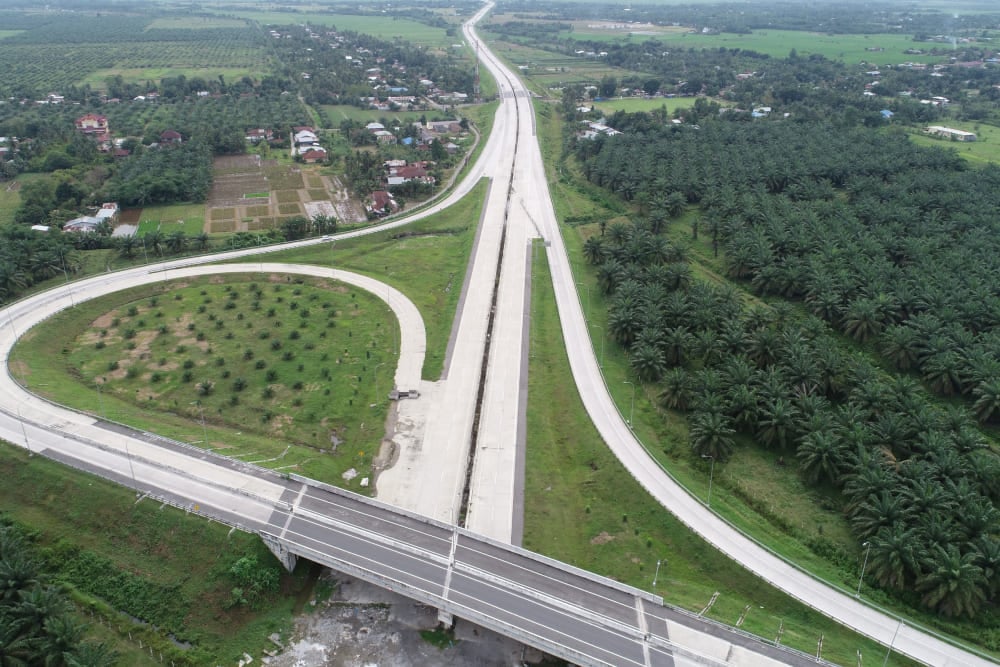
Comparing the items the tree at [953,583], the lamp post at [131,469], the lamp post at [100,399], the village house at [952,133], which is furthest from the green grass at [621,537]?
the village house at [952,133]

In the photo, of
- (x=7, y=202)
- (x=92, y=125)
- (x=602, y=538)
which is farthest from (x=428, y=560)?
(x=92, y=125)

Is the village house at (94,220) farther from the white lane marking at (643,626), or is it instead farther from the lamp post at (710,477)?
the white lane marking at (643,626)

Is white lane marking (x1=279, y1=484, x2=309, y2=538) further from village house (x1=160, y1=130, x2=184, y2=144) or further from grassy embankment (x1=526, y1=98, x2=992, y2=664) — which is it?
Result: village house (x1=160, y1=130, x2=184, y2=144)

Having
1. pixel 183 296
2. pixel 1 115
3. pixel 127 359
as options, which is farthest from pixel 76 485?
pixel 1 115

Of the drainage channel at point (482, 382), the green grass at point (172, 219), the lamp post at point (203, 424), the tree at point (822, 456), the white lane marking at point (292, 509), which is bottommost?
the green grass at point (172, 219)

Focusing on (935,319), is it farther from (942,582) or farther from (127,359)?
(127,359)

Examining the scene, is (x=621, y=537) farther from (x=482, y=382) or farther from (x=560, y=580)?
(x=482, y=382)
